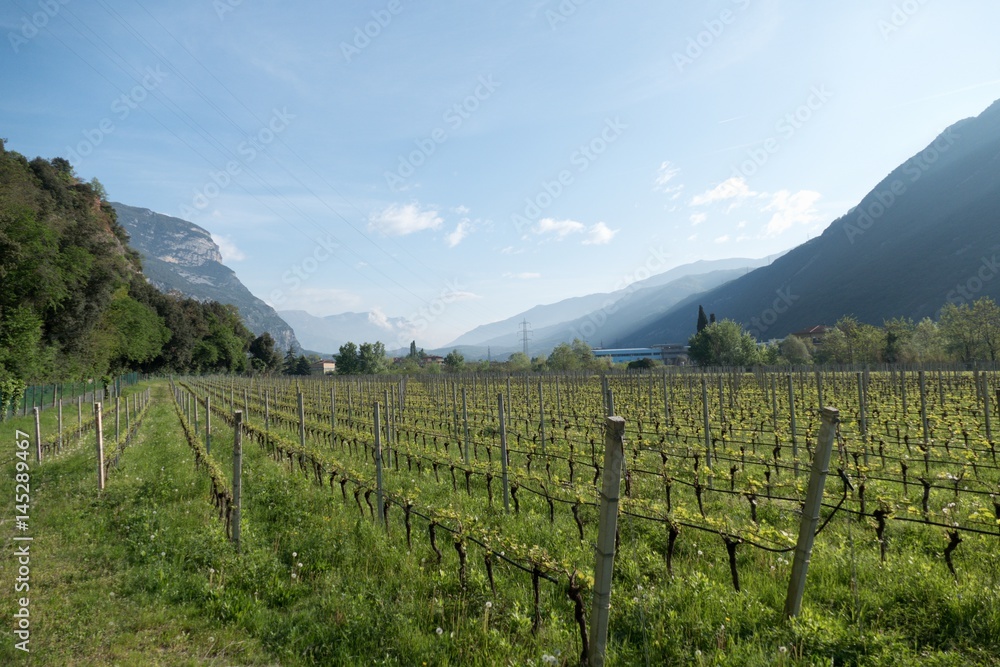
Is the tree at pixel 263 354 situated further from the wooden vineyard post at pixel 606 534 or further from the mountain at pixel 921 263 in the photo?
the mountain at pixel 921 263

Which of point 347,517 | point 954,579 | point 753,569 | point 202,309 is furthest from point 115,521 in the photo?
point 202,309

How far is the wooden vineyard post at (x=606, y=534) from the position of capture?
315cm

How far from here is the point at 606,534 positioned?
10.9ft

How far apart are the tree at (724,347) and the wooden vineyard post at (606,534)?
262ft

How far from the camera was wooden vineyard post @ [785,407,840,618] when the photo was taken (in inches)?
143

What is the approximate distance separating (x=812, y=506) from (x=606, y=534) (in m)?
1.68

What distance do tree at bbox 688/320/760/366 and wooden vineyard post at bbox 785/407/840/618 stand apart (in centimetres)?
7847

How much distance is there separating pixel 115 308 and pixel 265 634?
62217 mm

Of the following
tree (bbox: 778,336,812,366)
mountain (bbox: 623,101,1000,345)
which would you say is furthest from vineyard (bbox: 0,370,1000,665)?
mountain (bbox: 623,101,1000,345)

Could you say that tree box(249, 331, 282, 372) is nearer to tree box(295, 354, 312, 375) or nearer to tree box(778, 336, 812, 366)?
tree box(295, 354, 312, 375)

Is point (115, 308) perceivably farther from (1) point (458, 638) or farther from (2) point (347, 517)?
(1) point (458, 638)

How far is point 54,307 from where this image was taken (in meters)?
35.4

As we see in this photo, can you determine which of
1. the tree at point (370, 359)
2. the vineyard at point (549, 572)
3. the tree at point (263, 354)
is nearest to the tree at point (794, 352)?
the tree at point (370, 359)

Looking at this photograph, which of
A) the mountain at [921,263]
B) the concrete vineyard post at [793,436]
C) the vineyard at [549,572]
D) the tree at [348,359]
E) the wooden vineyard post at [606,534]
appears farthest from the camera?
the mountain at [921,263]
